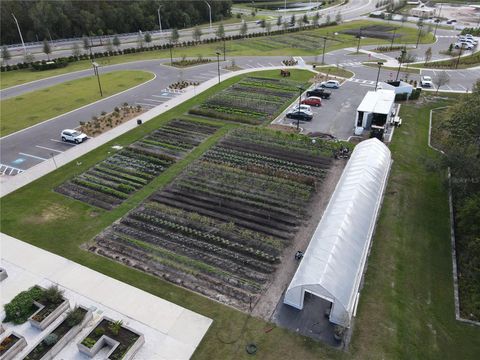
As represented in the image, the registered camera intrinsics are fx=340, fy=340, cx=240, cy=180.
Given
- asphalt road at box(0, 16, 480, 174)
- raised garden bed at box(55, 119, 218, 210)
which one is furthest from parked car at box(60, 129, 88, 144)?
raised garden bed at box(55, 119, 218, 210)

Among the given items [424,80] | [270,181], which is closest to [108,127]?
[270,181]

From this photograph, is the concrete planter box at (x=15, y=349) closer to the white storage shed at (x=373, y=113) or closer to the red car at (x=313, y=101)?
the white storage shed at (x=373, y=113)

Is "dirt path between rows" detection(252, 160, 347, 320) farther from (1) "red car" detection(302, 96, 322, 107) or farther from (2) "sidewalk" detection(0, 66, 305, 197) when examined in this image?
(2) "sidewalk" detection(0, 66, 305, 197)

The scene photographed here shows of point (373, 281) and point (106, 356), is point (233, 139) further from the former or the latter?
point (106, 356)

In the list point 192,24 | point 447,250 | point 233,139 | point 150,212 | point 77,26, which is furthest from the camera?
point 192,24

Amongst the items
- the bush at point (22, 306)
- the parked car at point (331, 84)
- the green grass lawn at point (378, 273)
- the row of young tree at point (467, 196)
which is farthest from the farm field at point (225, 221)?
the parked car at point (331, 84)
